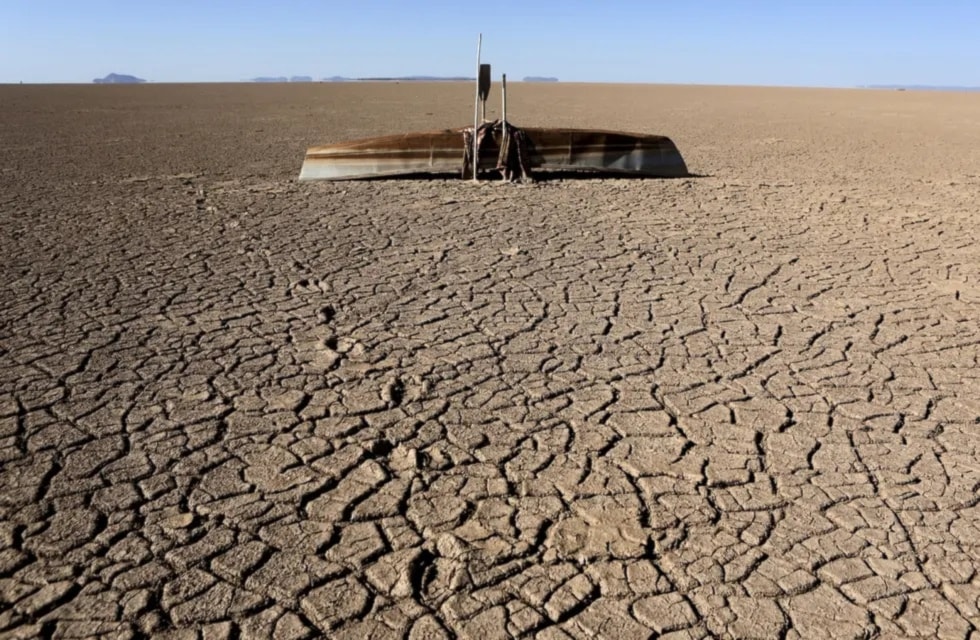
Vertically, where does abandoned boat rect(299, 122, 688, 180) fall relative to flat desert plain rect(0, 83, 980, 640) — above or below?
above

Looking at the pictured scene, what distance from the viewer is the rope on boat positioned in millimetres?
8773

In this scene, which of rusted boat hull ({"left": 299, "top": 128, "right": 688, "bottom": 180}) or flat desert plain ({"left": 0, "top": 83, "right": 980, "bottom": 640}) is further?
rusted boat hull ({"left": 299, "top": 128, "right": 688, "bottom": 180})

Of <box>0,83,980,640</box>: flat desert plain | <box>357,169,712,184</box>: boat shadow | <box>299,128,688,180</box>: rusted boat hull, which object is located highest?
<box>299,128,688,180</box>: rusted boat hull

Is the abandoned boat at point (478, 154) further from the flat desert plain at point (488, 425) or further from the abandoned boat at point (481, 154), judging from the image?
the flat desert plain at point (488, 425)

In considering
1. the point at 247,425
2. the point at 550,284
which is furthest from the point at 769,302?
the point at 247,425

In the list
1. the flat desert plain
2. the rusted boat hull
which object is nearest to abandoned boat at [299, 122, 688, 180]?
the rusted boat hull

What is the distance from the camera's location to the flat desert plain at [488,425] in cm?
241

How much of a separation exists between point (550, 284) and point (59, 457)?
3.11 meters

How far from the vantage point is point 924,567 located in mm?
2539

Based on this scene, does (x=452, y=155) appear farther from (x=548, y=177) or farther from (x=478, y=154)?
(x=548, y=177)

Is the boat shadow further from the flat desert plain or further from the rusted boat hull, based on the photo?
the flat desert plain

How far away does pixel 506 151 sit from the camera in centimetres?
876

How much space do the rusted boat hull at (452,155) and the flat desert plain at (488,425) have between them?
1.78 metres

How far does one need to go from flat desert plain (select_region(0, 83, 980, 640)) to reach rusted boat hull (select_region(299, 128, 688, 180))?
1.78 m
